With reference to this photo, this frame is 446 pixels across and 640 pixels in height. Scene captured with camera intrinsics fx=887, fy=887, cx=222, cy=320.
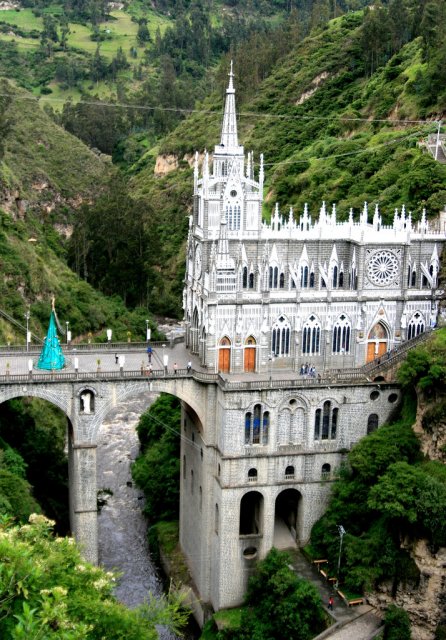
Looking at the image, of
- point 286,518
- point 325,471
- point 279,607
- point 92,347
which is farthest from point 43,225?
point 279,607

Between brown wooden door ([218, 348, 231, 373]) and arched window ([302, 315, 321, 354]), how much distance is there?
5.33 meters

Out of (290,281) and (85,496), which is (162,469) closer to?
(85,496)

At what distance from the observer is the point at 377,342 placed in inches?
2410

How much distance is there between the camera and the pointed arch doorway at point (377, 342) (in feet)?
200

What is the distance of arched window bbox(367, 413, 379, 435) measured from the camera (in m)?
58.9

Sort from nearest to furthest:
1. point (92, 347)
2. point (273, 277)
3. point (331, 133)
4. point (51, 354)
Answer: point (51, 354), point (273, 277), point (92, 347), point (331, 133)

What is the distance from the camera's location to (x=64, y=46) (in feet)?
637

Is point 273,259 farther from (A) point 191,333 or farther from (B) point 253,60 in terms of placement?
(B) point 253,60

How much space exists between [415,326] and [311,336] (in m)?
7.67

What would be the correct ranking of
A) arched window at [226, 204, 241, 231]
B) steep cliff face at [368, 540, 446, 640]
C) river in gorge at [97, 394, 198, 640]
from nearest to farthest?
steep cliff face at [368, 540, 446, 640]
arched window at [226, 204, 241, 231]
river in gorge at [97, 394, 198, 640]

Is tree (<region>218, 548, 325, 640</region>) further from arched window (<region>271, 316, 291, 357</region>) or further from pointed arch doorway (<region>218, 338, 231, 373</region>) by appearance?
arched window (<region>271, 316, 291, 357</region>)

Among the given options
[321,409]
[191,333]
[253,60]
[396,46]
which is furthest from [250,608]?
[253,60]

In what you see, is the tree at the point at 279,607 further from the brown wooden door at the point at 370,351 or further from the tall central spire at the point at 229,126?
the tall central spire at the point at 229,126

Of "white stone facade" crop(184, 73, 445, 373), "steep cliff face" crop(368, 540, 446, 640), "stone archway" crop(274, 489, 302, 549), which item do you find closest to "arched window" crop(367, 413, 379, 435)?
"white stone facade" crop(184, 73, 445, 373)
